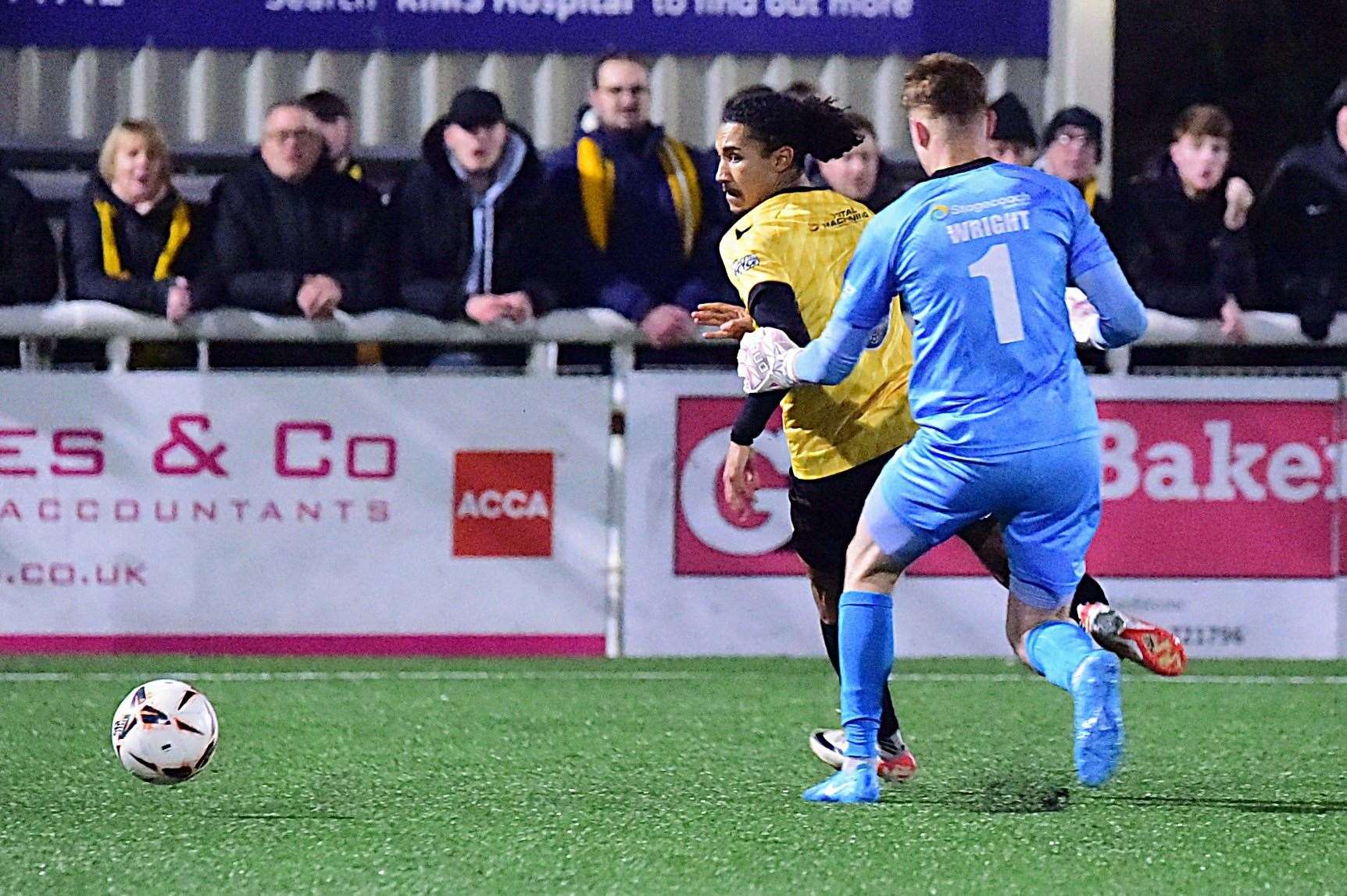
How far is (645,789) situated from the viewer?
5.71 metres

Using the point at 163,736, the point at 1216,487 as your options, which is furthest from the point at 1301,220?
the point at 163,736

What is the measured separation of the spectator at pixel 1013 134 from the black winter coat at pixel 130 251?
330cm

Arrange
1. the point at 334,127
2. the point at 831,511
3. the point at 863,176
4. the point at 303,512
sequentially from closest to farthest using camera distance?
1. the point at 831,511
2. the point at 303,512
3. the point at 863,176
4. the point at 334,127

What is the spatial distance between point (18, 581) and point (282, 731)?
247cm

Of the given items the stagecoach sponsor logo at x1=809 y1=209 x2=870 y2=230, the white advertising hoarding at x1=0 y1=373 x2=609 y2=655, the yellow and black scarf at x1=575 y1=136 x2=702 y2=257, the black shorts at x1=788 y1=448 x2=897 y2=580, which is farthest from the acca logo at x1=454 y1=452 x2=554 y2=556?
the stagecoach sponsor logo at x1=809 y1=209 x2=870 y2=230

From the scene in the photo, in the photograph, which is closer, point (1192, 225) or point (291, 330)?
point (291, 330)

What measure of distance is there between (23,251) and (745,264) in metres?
4.53

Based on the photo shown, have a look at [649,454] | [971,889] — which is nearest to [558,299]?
[649,454]

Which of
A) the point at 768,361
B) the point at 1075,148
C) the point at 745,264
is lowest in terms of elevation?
the point at 768,361

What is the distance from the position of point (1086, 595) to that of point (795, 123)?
1425mm

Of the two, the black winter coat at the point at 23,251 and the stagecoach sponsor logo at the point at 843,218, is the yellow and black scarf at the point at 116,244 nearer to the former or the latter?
the black winter coat at the point at 23,251

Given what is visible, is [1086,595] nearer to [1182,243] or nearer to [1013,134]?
[1013,134]

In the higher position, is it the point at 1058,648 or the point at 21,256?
the point at 21,256

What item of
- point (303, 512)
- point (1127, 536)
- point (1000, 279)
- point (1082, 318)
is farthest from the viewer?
point (1127, 536)
